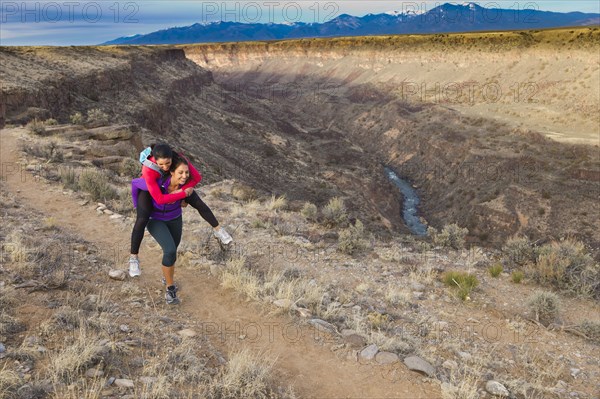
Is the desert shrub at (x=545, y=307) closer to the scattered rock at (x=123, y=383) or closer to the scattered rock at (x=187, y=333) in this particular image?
the scattered rock at (x=187, y=333)

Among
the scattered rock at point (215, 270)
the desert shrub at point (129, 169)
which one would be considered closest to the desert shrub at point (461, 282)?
the scattered rock at point (215, 270)

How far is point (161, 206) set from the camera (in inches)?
185

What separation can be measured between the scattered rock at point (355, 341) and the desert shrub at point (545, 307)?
3.47 meters

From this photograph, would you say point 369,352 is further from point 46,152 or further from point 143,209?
point 46,152

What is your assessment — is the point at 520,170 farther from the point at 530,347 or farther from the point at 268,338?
the point at 268,338

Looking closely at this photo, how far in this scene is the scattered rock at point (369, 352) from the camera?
4555 mm

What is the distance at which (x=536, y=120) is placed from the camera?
115ft

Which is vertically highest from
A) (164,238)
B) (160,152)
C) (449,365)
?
(160,152)

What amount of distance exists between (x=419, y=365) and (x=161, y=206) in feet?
11.2

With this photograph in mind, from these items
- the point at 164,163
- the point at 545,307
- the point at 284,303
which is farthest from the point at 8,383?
the point at 545,307

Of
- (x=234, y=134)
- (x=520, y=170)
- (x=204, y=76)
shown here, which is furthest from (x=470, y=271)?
(x=204, y=76)

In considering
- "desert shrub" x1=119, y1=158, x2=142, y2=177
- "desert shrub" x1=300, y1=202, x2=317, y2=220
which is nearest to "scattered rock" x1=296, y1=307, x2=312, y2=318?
"desert shrub" x1=300, y1=202, x2=317, y2=220

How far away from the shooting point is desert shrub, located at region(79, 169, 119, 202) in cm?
967

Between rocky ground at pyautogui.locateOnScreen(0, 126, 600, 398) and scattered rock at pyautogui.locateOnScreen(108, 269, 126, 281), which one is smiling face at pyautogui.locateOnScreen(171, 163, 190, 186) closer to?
rocky ground at pyautogui.locateOnScreen(0, 126, 600, 398)
